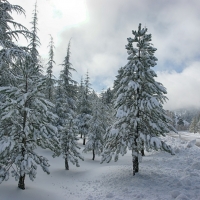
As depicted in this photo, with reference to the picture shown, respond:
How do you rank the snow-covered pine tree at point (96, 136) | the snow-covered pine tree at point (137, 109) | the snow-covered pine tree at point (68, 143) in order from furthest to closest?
the snow-covered pine tree at point (96, 136) → the snow-covered pine tree at point (68, 143) → the snow-covered pine tree at point (137, 109)

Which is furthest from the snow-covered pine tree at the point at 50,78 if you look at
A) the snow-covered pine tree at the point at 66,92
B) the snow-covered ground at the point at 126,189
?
the snow-covered ground at the point at 126,189

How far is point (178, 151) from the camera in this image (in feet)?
67.1

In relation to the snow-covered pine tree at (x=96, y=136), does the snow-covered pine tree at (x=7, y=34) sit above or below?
above

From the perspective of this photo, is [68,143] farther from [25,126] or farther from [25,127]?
[25,127]

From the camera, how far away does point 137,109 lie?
42.4 ft

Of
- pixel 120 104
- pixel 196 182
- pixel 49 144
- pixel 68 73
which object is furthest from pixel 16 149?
pixel 68 73

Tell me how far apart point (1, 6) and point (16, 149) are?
8.37m

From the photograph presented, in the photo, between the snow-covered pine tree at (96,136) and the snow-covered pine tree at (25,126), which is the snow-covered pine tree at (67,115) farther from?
the snow-covered pine tree at (25,126)

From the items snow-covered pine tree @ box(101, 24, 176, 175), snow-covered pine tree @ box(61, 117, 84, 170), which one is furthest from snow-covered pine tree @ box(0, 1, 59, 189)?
snow-covered pine tree @ box(61, 117, 84, 170)

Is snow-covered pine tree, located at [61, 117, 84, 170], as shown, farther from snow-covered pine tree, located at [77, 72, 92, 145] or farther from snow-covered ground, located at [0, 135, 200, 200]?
snow-covered pine tree, located at [77, 72, 92, 145]

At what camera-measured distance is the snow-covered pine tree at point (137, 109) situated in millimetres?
12414

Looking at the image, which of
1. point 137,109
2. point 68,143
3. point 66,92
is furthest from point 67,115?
point 137,109

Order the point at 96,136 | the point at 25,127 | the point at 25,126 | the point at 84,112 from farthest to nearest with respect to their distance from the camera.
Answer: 1. the point at 84,112
2. the point at 96,136
3. the point at 25,126
4. the point at 25,127

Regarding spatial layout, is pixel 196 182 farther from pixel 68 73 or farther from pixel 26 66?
pixel 68 73
